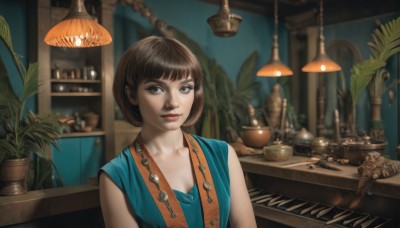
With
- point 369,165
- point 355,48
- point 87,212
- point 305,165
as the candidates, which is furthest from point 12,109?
point 355,48

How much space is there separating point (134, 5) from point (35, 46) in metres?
1.25

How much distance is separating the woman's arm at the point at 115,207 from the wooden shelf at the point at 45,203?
96 cm

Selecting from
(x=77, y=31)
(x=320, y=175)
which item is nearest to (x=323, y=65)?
(x=320, y=175)

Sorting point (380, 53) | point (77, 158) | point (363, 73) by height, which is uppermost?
point (380, 53)

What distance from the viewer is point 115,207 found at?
1.38 metres

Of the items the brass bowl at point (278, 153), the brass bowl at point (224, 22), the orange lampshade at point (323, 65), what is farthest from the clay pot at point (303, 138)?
Result: the brass bowl at point (224, 22)

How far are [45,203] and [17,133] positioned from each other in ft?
1.98

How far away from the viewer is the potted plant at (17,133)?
2.38 metres

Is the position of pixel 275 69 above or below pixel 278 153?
above

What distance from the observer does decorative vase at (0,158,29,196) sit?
235 centimetres

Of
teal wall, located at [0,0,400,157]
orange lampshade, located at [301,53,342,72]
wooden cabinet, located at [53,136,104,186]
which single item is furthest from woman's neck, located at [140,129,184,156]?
teal wall, located at [0,0,400,157]

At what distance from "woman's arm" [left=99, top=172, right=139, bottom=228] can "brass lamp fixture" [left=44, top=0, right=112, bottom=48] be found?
1231mm

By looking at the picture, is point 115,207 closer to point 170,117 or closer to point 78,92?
point 170,117

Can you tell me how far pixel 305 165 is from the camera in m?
2.73
